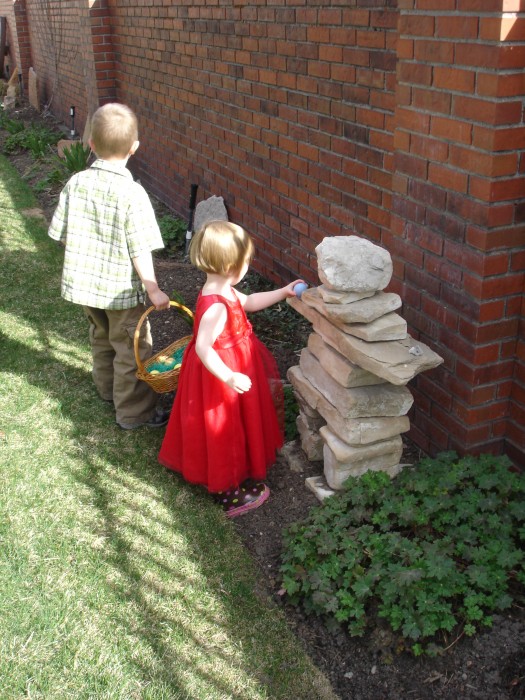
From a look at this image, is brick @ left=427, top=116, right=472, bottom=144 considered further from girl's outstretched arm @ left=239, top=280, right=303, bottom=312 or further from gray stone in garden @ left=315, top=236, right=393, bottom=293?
girl's outstretched arm @ left=239, top=280, right=303, bottom=312

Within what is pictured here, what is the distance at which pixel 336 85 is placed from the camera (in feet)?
12.8

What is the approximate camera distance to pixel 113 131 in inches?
135

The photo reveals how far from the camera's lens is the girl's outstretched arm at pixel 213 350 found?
286 centimetres

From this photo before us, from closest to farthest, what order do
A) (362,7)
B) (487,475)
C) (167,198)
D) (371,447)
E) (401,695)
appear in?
(401,695)
(487,475)
(371,447)
(362,7)
(167,198)

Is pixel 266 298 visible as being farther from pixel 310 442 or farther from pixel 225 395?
pixel 310 442

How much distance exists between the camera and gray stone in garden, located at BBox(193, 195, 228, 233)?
5.80 metres

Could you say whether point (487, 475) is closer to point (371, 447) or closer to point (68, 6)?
point (371, 447)

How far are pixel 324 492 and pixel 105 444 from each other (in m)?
1.24

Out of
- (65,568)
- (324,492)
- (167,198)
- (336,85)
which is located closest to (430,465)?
(324,492)

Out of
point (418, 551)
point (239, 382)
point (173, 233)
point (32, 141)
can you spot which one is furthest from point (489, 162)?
point (32, 141)

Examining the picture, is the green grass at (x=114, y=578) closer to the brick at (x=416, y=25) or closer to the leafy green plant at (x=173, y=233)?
the brick at (x=416, y=25)

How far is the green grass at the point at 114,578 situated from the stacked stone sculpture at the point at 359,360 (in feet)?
1.95

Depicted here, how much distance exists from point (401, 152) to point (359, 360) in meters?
0.91

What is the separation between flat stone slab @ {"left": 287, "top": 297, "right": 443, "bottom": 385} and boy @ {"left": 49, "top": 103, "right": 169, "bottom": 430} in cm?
100
